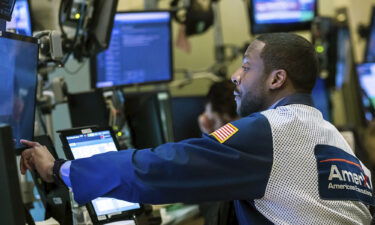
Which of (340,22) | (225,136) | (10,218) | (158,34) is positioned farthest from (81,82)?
(340,22)

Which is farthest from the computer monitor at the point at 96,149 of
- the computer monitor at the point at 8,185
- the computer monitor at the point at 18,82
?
the computer monitor at the point at 8,185

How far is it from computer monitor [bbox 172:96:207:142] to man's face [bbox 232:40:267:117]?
1.17m

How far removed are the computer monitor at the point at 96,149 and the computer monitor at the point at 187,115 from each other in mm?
1118

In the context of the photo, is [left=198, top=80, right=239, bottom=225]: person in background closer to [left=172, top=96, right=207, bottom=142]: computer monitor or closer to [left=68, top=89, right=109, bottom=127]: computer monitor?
[left=172, top=96, right=207, bottom=142]: computer monitor

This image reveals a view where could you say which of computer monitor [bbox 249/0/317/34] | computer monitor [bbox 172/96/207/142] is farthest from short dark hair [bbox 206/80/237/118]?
computer monitor [bbox 249/0/317/34]

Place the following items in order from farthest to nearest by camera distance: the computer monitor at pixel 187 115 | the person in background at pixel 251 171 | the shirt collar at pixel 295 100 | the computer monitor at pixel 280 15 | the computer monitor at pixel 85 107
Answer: the computer monitor at pixel 280 15 < the computer monitor at pixel 187 115 < the computer monitor at pixel 85 107 < the shirt collar at pixel 295 100 < the person in background at pixel 251 171

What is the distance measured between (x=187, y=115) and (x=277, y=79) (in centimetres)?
138

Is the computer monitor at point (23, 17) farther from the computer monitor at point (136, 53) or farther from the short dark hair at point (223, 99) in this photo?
the short dark hair at point (223, 99)

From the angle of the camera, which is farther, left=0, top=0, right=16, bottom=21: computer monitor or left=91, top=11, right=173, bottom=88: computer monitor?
left=91, top=11, right=173, bottom=88: computer monitor

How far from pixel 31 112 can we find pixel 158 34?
1466 millimetres

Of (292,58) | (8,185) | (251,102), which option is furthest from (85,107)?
(8,185)

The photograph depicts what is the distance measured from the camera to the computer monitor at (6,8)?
1.89 m

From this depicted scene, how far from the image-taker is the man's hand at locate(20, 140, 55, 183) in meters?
1.88

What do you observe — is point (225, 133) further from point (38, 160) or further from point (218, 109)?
point (218, 109)
